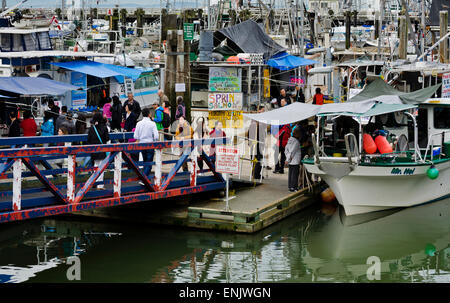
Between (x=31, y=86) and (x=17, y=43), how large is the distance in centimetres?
709

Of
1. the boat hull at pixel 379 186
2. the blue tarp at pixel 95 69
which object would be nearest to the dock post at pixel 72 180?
the boat hull at pixel 379 186

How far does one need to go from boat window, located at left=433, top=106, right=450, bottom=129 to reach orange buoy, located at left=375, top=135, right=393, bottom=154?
95.3 inches

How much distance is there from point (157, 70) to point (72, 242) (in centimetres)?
1791

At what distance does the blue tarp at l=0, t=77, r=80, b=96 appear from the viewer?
19469 mm

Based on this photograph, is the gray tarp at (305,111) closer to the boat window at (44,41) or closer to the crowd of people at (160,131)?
the crowd of people at (160,131)

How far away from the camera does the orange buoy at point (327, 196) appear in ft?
63.3

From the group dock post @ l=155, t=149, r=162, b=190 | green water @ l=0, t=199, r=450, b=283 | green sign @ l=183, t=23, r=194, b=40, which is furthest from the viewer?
green sign @ l=183, t=23, r=194, b=40

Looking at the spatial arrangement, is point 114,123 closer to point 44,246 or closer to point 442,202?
point 44,246

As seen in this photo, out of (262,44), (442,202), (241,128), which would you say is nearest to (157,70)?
(262,44)

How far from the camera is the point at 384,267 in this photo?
14188 millimetres

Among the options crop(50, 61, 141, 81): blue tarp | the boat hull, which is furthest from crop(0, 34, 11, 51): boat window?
the boat hull

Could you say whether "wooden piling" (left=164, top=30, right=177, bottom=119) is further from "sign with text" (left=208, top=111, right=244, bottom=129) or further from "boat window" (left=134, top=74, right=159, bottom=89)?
"boat window" (left=134, top=74, right=159, bottom=89)

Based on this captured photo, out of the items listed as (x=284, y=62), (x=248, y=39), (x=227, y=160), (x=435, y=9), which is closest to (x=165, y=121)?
(x=227, y=160)

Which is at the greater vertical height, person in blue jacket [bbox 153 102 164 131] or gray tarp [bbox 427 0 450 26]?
gray tarp [bbox 427 0 450 26]
